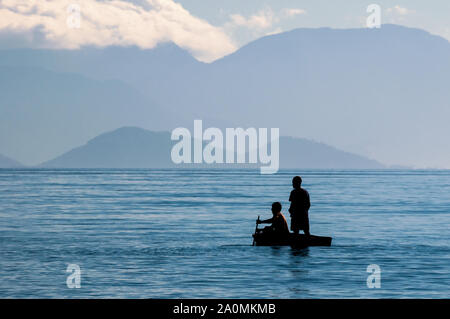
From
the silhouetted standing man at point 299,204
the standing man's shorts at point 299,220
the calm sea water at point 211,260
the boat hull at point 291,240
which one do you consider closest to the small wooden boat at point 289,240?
the boat hull at point 291,240

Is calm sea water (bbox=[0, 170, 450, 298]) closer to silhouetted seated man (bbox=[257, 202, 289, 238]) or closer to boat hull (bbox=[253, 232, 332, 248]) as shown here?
boat hull (bbox=[253, 232, 332, 248])

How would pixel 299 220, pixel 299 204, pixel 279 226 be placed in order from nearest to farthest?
pixel 299 204 < pixel 299 220 < pixel 279 226

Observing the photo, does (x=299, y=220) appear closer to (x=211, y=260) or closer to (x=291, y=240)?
(x=291, y=240)

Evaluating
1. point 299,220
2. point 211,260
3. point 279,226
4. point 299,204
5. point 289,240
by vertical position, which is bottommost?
point 211,260

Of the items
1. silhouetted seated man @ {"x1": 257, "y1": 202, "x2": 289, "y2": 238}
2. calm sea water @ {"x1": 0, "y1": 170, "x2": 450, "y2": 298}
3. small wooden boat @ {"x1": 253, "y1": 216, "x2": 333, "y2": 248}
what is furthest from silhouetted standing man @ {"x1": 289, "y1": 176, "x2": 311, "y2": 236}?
calm sea water @ {"x1": 0, "y1": 170, "x2": 450, "y2": 298}

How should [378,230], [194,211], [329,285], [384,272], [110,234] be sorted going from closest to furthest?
1. [329,285]
2. [384,272]
3. [110,234]
4. [378,230]
5. [194,211]

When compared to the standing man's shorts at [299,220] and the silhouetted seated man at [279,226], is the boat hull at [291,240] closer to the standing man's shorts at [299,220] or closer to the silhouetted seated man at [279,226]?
the silhouetted seated man at [279,226]

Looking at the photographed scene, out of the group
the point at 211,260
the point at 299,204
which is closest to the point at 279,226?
the point at 299,204

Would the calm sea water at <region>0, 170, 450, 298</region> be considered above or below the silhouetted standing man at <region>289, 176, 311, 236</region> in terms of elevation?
below

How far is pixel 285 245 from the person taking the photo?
24.7 metres

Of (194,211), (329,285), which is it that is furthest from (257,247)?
(194,211)
